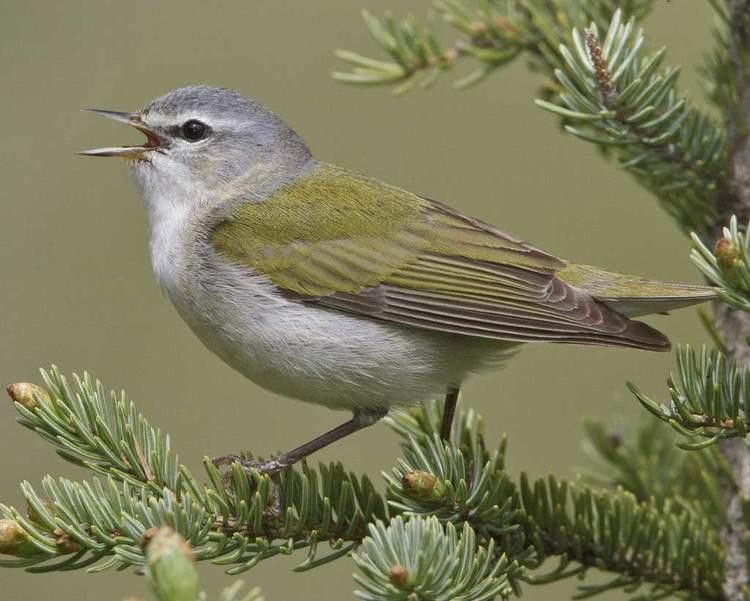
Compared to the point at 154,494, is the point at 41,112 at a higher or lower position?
higher

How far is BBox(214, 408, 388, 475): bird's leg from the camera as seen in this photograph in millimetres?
3083

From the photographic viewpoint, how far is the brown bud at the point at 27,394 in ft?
8.12

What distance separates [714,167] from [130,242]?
433 cm

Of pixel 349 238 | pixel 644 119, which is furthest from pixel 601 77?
pixel 349 238

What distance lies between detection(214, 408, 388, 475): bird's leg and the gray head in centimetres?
124

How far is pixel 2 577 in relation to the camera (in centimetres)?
539

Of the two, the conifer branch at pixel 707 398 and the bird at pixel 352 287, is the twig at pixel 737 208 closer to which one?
the bird at pixel 352 287

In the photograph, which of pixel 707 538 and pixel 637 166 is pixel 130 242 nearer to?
pixel 637 166


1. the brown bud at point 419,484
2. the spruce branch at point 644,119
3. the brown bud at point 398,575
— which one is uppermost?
Result: the spruce branch at point 644,119

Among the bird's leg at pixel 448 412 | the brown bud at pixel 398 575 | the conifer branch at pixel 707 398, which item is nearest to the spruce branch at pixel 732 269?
the conifer branch at pixel 707 398

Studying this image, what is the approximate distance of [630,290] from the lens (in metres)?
3.55

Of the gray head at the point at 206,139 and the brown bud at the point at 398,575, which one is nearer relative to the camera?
the brown bud at the point at 398,575

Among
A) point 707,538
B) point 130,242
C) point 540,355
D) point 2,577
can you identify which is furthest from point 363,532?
point 130,242

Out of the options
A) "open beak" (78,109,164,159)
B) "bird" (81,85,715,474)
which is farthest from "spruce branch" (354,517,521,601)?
"open beak" (78,109,164,159)
